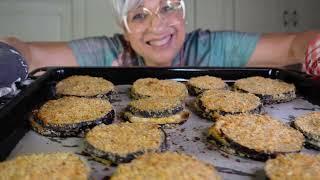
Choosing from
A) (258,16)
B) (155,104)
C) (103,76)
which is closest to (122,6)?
(103,76)

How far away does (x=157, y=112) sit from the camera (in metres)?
1.10

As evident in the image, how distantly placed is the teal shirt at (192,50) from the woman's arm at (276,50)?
0.03m


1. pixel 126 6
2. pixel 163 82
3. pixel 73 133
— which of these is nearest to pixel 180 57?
pixel 126 6

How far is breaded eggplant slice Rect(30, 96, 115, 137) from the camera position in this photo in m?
1.01

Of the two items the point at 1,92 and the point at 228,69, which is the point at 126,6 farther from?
the point at 1,92

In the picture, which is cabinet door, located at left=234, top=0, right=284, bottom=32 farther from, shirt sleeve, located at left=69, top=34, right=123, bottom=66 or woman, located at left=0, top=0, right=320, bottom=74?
shirt sleeve, located at left=69, top=34, right=123, bottom=66

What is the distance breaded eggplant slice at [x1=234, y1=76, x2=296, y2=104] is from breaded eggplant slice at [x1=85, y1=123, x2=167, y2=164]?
1.41 ft

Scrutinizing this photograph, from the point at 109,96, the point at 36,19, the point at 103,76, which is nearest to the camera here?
the point at 109,96

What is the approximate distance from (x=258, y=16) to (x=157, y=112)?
217cm

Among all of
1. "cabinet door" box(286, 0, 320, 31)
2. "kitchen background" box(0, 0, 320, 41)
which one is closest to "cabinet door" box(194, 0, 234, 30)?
"kitchen background" box(0, 0, 320, 41)

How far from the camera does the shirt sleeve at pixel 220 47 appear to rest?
1897mm

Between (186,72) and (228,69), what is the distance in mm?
155

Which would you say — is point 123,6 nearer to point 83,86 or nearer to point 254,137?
point 83,86

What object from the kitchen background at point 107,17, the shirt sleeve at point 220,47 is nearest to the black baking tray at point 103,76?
the shirt sleeve at point 220,47
